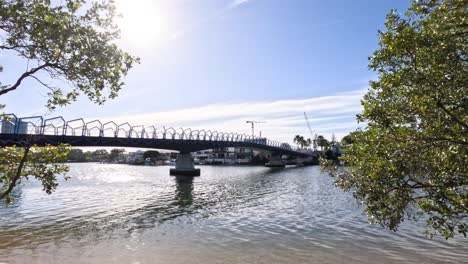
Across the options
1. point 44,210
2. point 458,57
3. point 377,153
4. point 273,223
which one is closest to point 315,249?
point 273,223

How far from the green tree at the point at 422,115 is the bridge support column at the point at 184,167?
324 feet

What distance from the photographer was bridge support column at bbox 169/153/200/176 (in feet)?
352

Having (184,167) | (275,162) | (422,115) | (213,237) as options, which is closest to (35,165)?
(422,115)

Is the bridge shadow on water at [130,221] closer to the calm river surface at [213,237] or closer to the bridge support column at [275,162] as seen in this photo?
the calm river surface at [213,237]

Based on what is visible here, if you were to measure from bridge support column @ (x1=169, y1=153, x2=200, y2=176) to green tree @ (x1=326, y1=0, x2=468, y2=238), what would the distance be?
98.6 metres

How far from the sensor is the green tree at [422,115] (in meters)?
8.82

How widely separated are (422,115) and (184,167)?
10352 cm

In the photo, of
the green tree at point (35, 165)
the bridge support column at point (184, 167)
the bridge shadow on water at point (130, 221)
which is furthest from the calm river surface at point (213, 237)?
the bridge support column at point (184, 167)

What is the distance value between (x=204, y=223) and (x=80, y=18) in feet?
71.1

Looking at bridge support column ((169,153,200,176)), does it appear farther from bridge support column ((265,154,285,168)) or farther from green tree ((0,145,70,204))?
green tree ((0,145,70,204))

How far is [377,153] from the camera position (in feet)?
34.0

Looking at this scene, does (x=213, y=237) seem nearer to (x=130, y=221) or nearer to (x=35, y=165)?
(x=130, y=221)

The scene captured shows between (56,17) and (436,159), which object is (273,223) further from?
(56,17)

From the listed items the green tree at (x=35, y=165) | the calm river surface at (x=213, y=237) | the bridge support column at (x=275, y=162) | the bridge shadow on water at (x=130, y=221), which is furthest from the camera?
the bridge support column at (x=275, y=162)
